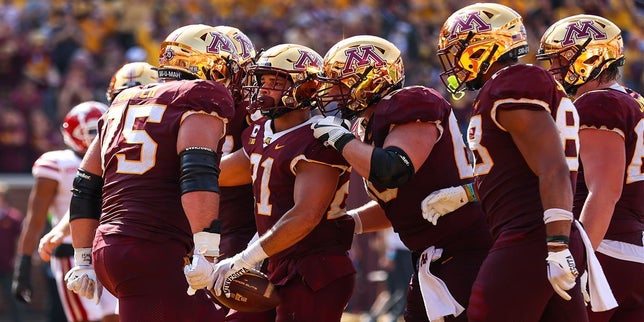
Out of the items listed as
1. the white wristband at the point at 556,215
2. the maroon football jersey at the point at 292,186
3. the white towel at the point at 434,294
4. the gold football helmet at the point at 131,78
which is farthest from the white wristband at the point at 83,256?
the white wristband at the point at 556,215

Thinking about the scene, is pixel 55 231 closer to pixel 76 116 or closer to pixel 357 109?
pixel 76 116

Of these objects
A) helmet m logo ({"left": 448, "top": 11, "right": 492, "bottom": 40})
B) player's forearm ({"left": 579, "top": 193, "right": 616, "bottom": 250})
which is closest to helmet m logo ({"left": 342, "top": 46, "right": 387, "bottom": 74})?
helmet m logo ({"left": 448, "top": 11, "right": 492, "bottom": 40})

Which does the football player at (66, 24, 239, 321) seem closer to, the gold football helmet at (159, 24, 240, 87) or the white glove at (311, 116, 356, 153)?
the gold football helmet at (159, 24, 240, 87)

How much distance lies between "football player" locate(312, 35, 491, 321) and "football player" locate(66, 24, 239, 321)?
1.84ft

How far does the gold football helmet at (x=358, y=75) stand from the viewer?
5352 millimetres

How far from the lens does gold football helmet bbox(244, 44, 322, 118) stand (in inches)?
217

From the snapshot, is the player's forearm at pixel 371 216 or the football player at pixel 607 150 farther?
the player's forearm at pixel 371 216

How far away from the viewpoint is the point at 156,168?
16.7 ft

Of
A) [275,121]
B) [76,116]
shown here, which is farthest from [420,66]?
[275,121]

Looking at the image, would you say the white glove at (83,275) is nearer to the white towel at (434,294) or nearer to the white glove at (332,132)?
the white glove at (332,132)

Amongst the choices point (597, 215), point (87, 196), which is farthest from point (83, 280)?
point (597, 215)

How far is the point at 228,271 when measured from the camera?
16.9ft

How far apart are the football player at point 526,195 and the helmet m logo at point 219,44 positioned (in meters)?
1.47

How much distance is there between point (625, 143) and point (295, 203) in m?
1.59
